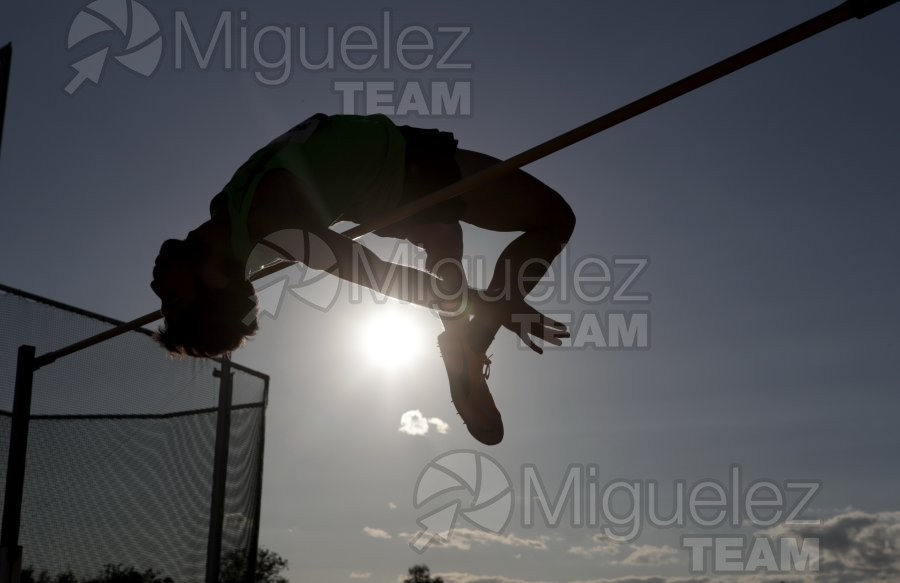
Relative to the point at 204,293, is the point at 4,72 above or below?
above

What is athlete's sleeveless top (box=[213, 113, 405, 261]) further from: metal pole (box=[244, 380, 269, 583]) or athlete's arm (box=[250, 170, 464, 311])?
metal pole (box=[244, 380, 269, 583])

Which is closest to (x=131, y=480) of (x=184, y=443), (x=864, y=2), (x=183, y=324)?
(x=184, y=443)

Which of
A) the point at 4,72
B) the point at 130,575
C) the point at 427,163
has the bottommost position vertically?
the point at 130,575

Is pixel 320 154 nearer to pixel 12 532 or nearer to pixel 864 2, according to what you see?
pixel 864 2

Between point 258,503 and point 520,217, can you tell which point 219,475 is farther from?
point 520,217

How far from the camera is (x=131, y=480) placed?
4855 mm

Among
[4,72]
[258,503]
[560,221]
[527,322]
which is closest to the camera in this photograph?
[527,322]

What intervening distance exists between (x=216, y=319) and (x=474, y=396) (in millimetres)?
873

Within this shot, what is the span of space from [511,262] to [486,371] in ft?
1.26

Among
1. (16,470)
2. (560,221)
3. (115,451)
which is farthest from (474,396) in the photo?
(115,451)

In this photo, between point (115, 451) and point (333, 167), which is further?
point (115, 451)

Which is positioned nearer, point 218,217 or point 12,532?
point 218,217

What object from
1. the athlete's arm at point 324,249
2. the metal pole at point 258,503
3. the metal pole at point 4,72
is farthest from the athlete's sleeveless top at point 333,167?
the metal pole at point 258,503

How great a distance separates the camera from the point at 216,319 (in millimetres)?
2863
